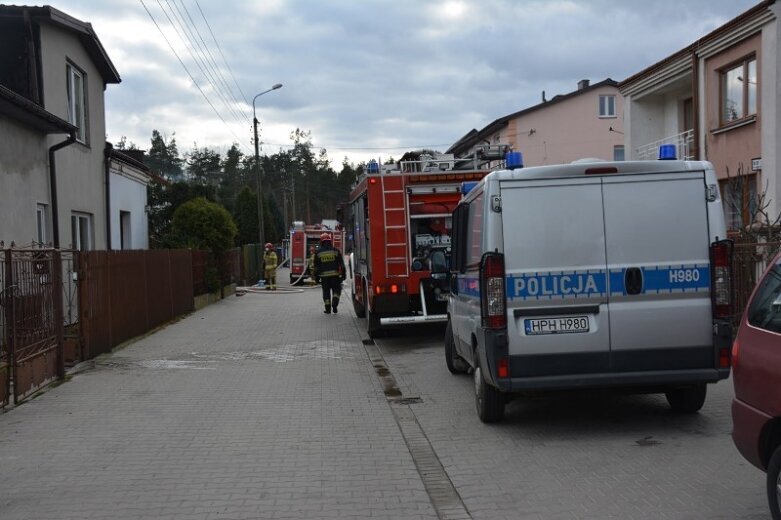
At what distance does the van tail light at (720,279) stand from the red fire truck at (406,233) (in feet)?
20.6

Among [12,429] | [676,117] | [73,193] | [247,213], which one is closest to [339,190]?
[247,213]

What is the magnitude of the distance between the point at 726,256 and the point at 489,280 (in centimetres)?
200

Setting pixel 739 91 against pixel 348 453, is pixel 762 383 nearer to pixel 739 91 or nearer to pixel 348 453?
pixel 348 453

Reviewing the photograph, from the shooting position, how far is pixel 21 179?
12.4 metres

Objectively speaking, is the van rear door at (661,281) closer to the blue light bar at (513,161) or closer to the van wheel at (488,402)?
the blue light bar at (513,161)

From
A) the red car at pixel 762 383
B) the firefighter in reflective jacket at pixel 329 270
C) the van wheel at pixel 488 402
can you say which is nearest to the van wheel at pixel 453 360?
the van wheel at pixel 488 402

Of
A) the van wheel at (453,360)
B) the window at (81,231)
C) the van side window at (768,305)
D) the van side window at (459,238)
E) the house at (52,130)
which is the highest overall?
the house at (52,130)

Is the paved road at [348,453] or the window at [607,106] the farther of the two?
the window at [607,106]

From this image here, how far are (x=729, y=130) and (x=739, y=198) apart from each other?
2.24 m

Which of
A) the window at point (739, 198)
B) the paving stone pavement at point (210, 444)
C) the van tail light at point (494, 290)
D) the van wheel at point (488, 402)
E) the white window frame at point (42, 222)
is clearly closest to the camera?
the paving stone pavement at point (210, 444)

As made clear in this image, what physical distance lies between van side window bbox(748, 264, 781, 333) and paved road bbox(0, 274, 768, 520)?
4.03 feet

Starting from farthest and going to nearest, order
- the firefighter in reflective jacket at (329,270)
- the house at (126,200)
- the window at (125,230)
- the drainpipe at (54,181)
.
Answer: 1. the window at (125,230)
2. the firefighter in reflective jacket at (329,270)
3. the house at (126,200)
4. the drainpipe at (54,181)

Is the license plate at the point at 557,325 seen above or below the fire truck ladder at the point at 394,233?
below

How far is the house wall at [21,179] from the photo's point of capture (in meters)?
11.6
